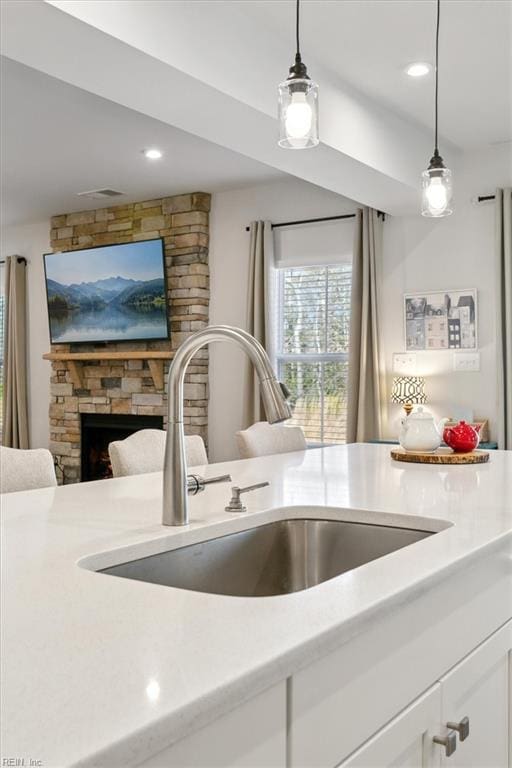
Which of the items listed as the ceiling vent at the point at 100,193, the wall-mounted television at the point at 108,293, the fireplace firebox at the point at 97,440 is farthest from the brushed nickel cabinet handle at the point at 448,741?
the fireplace firebox at the point at 97,440

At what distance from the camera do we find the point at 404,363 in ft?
18.0

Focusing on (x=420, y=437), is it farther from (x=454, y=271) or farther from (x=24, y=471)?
(x=454, y=271)

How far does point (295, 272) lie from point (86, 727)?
18.2 ft

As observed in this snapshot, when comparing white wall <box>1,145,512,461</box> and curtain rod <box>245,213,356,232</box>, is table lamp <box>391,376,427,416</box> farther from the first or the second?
curtain rod <box>245,213,356,232</box>

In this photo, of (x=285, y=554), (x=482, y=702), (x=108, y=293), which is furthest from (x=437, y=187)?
(x=108, y=293)

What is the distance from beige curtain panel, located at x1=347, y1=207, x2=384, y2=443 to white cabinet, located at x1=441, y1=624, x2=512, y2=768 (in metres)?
3.96

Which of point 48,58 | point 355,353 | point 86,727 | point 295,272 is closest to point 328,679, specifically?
point 86,727

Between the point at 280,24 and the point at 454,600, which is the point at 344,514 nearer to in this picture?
the point at 454,600

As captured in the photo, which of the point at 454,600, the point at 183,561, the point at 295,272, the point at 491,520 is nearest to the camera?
the point at 454,600

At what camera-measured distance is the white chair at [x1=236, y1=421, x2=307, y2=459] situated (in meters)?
3.06

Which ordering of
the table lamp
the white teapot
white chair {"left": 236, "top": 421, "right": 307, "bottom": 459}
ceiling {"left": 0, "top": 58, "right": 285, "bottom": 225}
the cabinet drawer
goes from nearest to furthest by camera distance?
the cabinet drawer
the white teapot
white chair {"left": 236, "top": 421, "right": 307, "bottom": 459}
ceiling {"left": 0, "top": 58, "right": 285, "bottom": 225}
the table lamp

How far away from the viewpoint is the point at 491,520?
5.09 feet

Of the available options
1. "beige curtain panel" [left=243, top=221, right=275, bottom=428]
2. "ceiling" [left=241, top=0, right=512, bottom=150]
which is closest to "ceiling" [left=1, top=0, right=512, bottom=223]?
"ceiling" [left=241, top=0, right=512, bottom=150]

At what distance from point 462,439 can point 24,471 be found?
59.0 inches
